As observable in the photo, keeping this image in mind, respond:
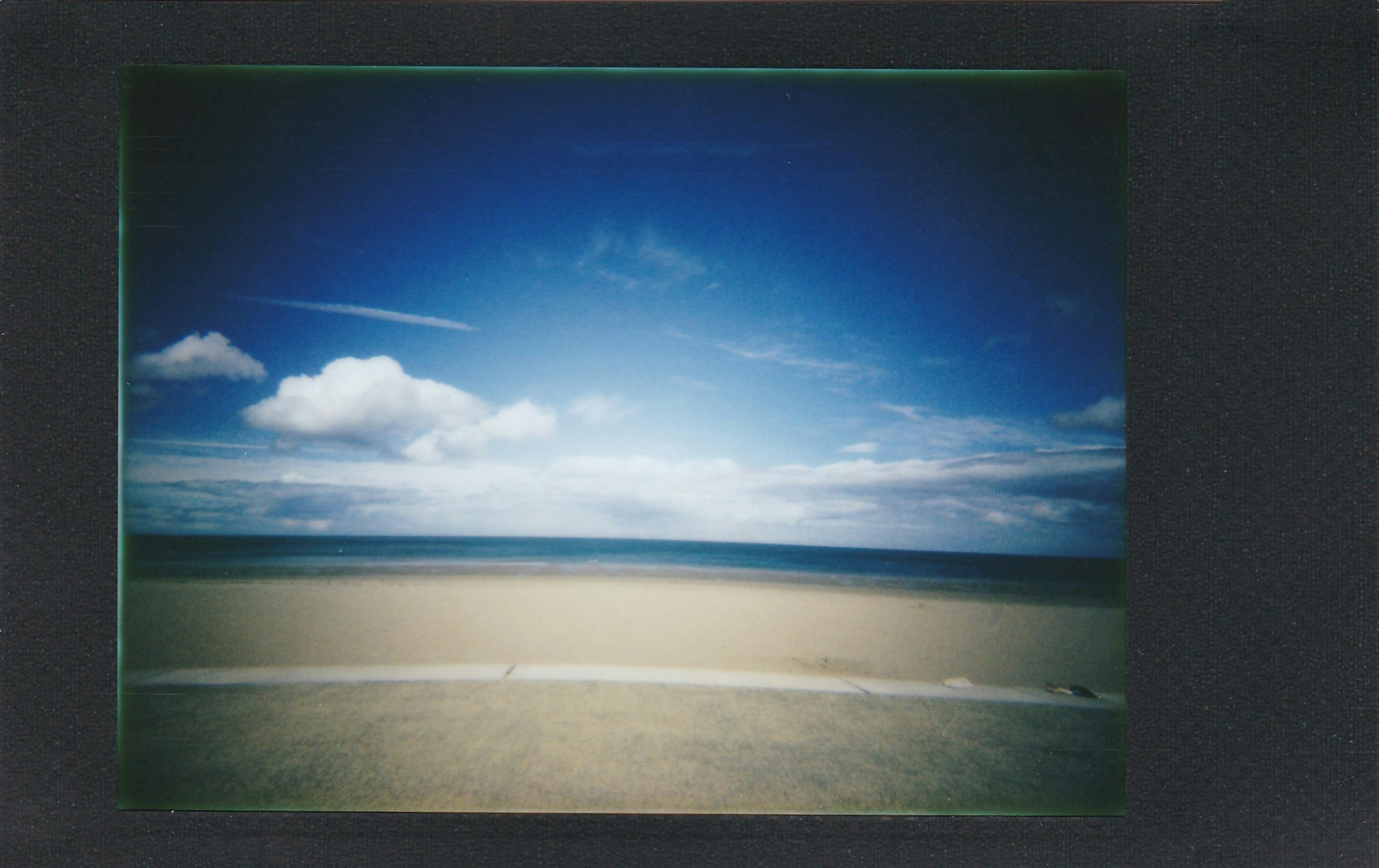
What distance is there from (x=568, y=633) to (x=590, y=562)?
468mm

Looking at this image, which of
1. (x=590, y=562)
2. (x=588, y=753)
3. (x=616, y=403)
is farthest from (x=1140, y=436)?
(x=590, y=562)

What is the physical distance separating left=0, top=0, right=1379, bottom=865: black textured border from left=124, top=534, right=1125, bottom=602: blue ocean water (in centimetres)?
10

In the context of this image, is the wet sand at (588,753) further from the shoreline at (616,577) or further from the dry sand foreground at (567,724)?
the shoreline at (616,577)

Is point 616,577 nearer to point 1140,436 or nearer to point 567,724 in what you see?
point 567,724

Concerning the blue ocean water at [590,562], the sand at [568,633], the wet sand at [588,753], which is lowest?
the wet sand at [588,753]

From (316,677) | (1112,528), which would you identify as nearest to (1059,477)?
(1112,528)

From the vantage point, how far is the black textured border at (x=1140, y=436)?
125 centimetres

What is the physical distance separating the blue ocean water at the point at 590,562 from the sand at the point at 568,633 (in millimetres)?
52

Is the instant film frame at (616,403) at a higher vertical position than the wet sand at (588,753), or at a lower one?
higher

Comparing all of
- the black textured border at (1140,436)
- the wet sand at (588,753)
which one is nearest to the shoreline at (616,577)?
the black textured border at (1140,436)

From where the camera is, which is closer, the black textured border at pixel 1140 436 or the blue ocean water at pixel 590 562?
the black textured border at pixel 1140 436

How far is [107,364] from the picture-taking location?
130cm

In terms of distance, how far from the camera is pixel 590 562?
6.59 ft

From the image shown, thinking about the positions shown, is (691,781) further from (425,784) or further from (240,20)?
(240,20)
